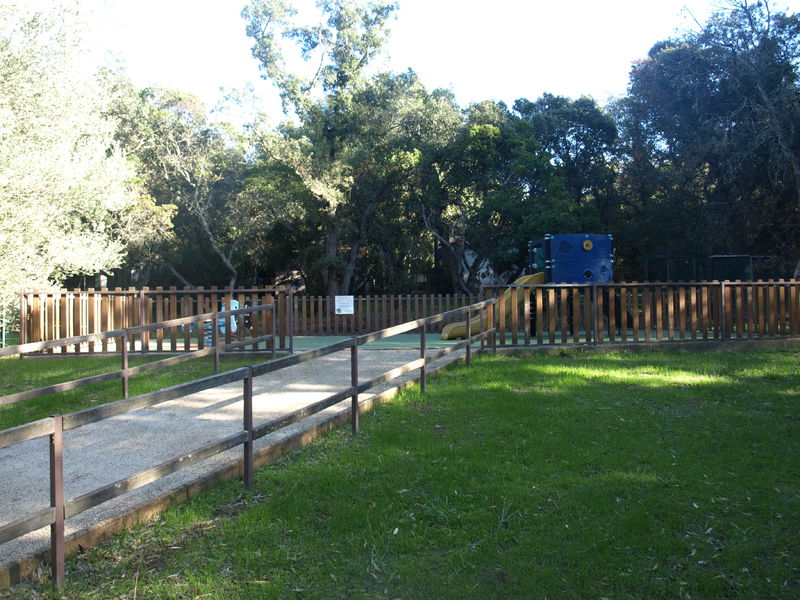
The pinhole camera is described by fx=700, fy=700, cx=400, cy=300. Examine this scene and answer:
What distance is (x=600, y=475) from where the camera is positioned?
5246mm

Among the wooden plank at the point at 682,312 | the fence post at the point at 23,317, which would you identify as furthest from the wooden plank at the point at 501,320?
the fence post at the point at 23,317

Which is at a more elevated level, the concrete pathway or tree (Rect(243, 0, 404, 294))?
tree (Rect(243, 0, 404, 294))

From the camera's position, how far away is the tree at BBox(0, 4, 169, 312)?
12688 millimetres

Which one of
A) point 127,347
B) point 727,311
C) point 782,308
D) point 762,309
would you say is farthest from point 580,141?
point 127,347

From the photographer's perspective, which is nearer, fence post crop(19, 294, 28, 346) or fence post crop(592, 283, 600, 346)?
fence post crop(592, 283, 600, 346)

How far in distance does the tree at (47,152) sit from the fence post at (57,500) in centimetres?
996

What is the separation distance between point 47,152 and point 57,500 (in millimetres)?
11943

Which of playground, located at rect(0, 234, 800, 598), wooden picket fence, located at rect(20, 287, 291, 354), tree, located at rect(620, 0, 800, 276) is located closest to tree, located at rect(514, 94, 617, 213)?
tree, located at rect(620, 0, 800, 276)

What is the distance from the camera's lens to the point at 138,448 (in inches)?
239

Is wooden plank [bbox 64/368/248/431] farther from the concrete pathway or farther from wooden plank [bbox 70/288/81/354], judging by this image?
wooden plank [bbox 70/288/81/354]

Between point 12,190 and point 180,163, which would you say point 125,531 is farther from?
point 180,163

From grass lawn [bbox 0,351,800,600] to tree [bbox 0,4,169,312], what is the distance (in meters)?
9.03

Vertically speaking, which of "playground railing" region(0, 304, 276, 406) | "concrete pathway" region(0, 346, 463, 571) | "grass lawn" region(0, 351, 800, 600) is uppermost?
"playground railing" region(0, 304, 276, 406)

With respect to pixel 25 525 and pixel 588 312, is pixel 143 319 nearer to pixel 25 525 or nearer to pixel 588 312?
pixel 588 312
